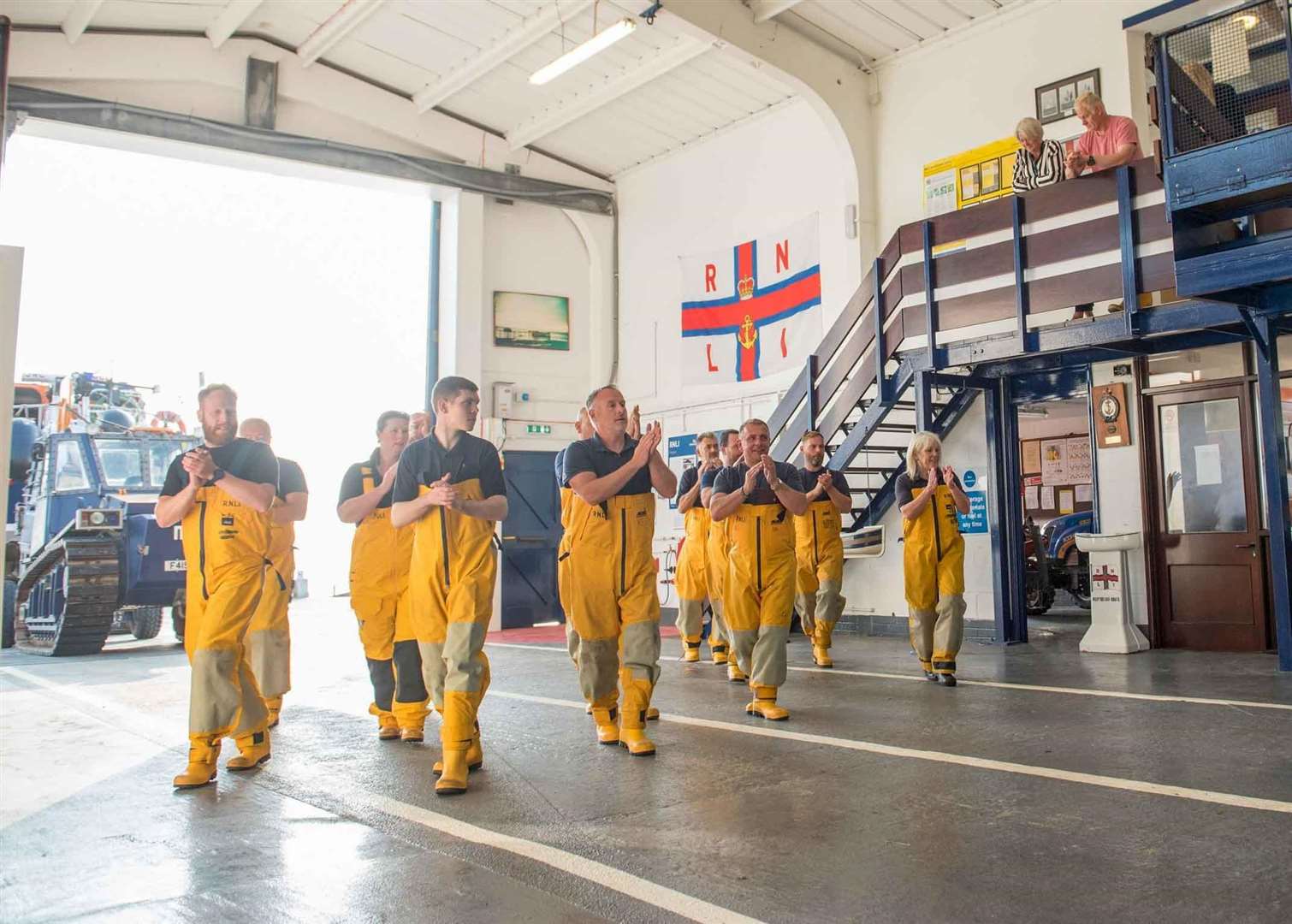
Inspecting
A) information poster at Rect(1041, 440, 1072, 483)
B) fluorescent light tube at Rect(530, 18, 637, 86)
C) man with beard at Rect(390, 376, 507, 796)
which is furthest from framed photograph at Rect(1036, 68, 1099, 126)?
information poster at Rect(1041, 440, 1072, 483)

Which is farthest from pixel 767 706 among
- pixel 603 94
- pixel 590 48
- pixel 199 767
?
pixel 603 94

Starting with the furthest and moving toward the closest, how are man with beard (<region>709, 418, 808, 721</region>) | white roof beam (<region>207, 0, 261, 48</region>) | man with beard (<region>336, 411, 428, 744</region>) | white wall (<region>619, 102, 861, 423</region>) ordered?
white wall (<region>619, 102, 861, 423</region>), white roof beam (<region>207, 0, 261, 48</region>), man with beard (<region>709, 418, 808, 721</region>), man with beard (<region>336, 411, 428, 744</region>)

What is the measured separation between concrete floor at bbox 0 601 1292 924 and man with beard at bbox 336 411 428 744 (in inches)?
11.2

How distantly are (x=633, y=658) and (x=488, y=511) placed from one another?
1.12 meters

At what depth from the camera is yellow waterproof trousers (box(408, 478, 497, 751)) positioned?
174 inches

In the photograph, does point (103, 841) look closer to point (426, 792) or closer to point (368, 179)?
point (426, 792)

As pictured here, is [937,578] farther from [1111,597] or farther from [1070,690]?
[1111,597]

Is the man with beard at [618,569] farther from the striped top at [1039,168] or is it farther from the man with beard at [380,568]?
the striped top at [1039,168]

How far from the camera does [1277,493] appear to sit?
7.66m

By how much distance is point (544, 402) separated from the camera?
611 inches

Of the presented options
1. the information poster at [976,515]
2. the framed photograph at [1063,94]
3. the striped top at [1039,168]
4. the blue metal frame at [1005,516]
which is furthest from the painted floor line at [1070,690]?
the framed photograph at [1063,94]

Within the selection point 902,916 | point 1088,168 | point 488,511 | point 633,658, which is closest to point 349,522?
point 488,511

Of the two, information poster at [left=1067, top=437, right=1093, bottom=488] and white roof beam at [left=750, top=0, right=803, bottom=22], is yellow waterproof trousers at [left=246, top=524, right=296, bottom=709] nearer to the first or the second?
white roof beam at [left=750, top=0, right=803, bottom=22]

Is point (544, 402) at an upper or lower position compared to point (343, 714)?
upper
